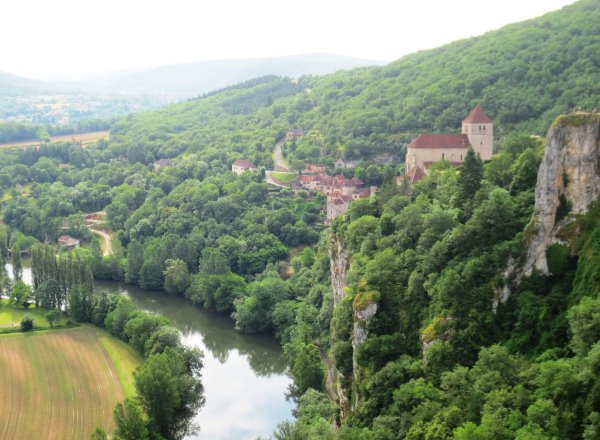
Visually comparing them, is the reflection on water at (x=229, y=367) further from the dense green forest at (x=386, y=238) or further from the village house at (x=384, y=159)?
the village house at (x=384, y=159)

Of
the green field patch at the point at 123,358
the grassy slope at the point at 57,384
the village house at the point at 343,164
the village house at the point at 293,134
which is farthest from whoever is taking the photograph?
the village house at the point at 293,134

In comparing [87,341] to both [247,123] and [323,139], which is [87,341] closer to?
[323,139]

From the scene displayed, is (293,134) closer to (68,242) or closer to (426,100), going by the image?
(426,100)

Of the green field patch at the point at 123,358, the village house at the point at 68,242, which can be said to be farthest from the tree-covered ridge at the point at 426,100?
the green field patch at the point at 123,358

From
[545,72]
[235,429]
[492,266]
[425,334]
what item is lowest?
[235,429]

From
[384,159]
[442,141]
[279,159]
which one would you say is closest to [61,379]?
[442,141]

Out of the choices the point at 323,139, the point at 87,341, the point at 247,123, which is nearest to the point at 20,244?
the point at 87,341
